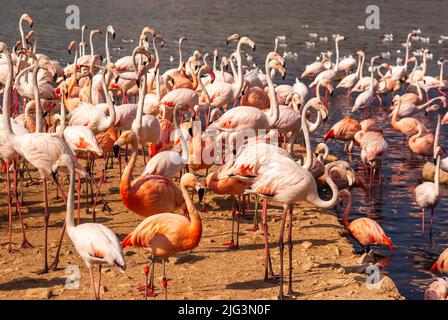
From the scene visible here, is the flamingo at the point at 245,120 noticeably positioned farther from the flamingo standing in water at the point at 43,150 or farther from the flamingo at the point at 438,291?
the flamingo at the point at 438,291

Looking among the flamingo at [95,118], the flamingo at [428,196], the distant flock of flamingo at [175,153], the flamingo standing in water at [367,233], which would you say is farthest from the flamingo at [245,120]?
the flamingo at [428,196]

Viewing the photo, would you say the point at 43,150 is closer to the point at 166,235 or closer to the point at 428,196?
the point at 166,235

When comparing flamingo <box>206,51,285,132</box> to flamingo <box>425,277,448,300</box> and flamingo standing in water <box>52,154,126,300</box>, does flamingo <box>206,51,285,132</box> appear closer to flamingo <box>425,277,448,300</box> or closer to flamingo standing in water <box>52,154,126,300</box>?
flamingo <box>425,277,448,300</box>

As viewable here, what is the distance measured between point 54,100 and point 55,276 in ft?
19.7

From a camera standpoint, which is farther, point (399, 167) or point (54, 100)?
point (399, 167)

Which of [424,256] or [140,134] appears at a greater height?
[140,134]

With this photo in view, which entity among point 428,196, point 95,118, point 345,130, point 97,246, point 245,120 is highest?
point 95,118

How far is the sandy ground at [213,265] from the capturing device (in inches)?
292

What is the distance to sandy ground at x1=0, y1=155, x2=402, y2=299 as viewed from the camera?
7.41m

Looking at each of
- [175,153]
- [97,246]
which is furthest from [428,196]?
[97,246]

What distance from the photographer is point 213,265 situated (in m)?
8.24
